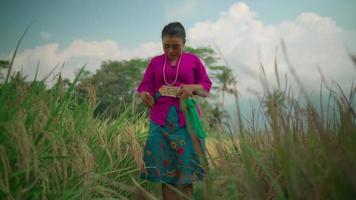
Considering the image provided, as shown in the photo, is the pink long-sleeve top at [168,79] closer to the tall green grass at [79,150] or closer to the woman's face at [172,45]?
the woman's face at [172,45]

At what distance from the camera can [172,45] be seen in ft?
9.64

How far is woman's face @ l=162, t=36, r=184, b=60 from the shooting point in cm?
291

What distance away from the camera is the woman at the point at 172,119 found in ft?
9.50

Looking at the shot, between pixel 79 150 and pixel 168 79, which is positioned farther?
pixel 168 79

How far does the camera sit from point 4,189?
1545mm

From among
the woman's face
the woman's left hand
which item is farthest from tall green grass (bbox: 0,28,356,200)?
the woman's face

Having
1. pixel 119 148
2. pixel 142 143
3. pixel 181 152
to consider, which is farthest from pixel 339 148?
pixel 142 143

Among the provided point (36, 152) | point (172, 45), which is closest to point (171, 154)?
point (172, 45)

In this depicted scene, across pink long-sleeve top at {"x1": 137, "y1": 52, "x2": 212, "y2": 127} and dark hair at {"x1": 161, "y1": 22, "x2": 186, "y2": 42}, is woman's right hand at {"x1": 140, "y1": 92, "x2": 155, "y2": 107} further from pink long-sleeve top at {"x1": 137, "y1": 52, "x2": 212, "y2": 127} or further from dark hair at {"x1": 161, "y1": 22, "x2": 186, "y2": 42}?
dark hair at {"x1": 161, "y1": 22, "x2": 186, "y2": 42}

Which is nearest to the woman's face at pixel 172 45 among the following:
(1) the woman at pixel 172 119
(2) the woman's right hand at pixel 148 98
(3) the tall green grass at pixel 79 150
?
(1) the woman at pixel 172 119

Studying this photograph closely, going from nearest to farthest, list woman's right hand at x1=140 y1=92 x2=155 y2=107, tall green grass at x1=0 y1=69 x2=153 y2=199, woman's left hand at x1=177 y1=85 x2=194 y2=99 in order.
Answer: tall green grass at x1=0 y1=69 x2=153 y2=199
woman's left hand at x1=177 y1=85 x2=194 y2=99
woman's right hand at x1=140 y1=92 x2=155 y2=107

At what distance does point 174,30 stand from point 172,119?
0.70 m

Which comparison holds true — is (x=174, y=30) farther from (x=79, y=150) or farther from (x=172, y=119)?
(x=79, y=150)

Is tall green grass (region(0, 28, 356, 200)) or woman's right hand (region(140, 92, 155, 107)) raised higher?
woman's right hand (region(140, 92, 155, 107))
